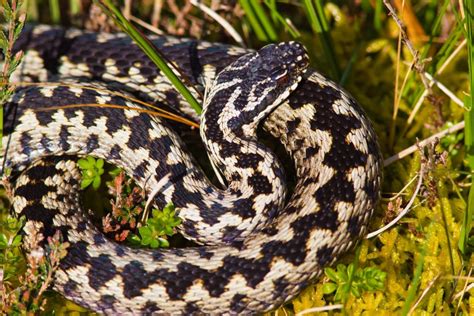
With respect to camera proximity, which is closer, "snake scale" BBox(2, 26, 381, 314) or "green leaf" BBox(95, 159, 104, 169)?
"snake scale" BBox(2, 26, 381, 314)

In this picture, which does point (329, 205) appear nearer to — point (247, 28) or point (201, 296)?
point (201, 296)

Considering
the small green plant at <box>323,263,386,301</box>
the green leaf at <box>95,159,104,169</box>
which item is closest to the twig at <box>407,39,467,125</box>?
the small green plant at <box>323,263,386,301</box>

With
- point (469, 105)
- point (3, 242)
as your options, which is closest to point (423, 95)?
point (469, 105)

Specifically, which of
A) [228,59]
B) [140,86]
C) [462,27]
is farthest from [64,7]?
[462,27]

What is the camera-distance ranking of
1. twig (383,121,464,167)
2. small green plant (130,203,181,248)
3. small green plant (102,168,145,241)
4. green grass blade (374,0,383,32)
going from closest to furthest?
1. small green plant (130,203,181,248)
2. small green plant (102,168,145,241)
3. twig (383,121,464,167)
4. green grass blade (374,0,383,32)

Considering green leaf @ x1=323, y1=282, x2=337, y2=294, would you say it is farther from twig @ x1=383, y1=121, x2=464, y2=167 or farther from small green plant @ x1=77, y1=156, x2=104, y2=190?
→ small green plant @ x1=77, y1=156, x2=104, y2=190

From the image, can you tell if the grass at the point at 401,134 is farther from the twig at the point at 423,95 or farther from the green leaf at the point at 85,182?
the green leaf at the point at 85,182
